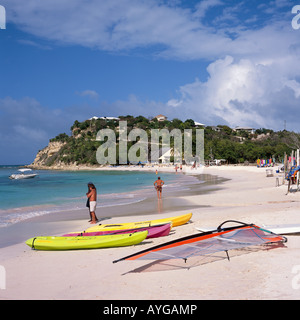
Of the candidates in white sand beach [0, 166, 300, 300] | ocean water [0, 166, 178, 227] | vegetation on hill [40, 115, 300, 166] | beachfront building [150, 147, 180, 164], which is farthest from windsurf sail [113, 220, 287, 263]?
beachfront building [150, 147, 180, 164]

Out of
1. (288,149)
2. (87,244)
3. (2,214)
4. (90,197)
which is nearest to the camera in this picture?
(87,244)

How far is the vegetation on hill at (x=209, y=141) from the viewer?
227ft

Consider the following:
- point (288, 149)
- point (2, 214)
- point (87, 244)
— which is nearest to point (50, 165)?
point (288, 149)

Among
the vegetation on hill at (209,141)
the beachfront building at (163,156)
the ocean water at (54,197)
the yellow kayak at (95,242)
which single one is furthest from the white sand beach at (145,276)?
the beachfront building at (163,156)

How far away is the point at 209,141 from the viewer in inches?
3083

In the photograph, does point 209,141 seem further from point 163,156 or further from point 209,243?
point 209,243

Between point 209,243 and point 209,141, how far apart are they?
242 ft

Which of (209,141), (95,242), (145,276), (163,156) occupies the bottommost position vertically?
(145,276)

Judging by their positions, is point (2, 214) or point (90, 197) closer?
point (90, 197)

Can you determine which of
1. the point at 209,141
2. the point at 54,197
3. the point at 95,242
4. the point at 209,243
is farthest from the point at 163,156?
the point at 209,243

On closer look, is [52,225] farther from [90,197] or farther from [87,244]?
[87,244]

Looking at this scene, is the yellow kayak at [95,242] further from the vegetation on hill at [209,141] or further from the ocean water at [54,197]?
the vegetation on hill at [209,141]
